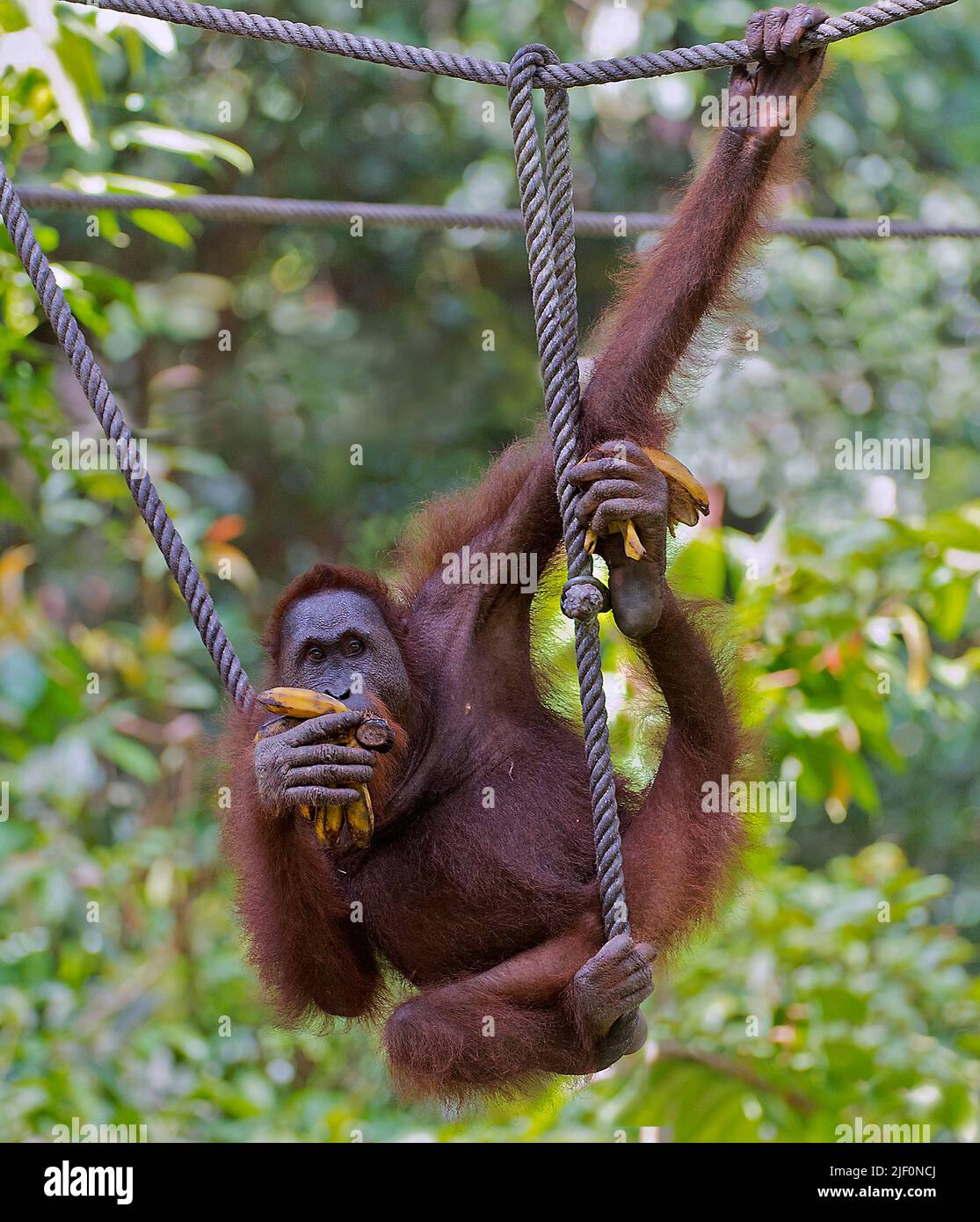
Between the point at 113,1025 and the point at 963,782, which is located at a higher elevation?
the point at 963,782

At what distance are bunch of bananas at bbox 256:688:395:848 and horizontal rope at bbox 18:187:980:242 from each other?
1.72 m

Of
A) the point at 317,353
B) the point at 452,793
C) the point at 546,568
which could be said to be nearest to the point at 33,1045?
the point at 452,793

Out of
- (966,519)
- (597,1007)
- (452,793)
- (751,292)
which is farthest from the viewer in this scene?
(966,519)

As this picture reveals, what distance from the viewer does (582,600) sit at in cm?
246

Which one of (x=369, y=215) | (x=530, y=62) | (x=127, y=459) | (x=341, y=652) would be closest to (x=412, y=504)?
(x=369, y=215)

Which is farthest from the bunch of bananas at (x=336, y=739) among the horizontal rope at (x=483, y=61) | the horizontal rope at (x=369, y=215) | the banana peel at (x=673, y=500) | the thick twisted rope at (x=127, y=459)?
the horizontal rope at (x=369, y=215)

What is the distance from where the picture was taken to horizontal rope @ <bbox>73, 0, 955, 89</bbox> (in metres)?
2.45

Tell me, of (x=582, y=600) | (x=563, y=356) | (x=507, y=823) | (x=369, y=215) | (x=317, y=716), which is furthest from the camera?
(x=369, y=215)

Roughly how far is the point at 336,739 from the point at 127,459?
0.74 metres

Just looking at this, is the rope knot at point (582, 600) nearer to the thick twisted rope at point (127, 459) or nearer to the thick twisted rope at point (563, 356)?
the thick twisted rope at point (563, 356)

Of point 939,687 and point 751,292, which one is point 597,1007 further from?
point 939,687

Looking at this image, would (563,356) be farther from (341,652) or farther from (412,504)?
(412,504)

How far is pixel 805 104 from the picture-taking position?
2723mm

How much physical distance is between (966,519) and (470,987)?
234 cm
